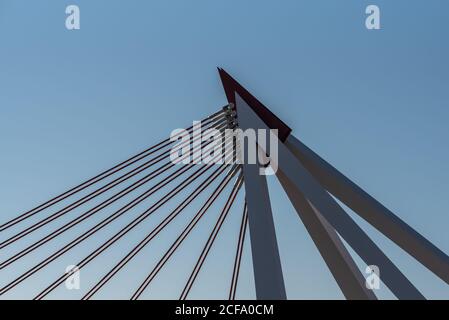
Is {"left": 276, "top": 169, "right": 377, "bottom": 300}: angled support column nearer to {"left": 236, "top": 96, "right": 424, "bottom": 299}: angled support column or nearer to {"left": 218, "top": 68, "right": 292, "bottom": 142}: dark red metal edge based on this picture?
{"left": 236, "top": 96, "right": 424, "bottom": 299}: angled support column

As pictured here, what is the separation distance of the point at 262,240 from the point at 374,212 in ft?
14.3

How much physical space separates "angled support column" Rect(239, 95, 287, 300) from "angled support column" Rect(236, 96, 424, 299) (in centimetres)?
100

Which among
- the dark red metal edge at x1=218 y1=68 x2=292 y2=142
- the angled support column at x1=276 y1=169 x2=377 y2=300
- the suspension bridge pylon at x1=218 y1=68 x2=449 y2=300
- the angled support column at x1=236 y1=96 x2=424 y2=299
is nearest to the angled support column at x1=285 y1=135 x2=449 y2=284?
the suspension bridge pylon at x1=218 y1=68 x2=449 y2=300

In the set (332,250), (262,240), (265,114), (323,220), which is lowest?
(332,250)

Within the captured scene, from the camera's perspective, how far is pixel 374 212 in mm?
13719

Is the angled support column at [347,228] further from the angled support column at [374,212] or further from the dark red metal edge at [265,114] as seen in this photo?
the angled support column at [374,212]

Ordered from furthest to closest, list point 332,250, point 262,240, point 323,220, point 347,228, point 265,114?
point 265,114, point 323,220, point 332,250, point 347,228, point 262,240

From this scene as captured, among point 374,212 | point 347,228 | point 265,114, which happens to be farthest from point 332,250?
point 265,114

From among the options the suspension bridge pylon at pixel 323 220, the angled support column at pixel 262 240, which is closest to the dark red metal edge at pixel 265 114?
the suspension bridge pylon at pixel 323 220

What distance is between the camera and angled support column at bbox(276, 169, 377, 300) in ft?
38.9

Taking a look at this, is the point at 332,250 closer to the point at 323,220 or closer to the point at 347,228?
the point at 323,220

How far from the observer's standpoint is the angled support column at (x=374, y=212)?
42.9 ft

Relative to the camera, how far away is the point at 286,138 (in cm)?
1486
